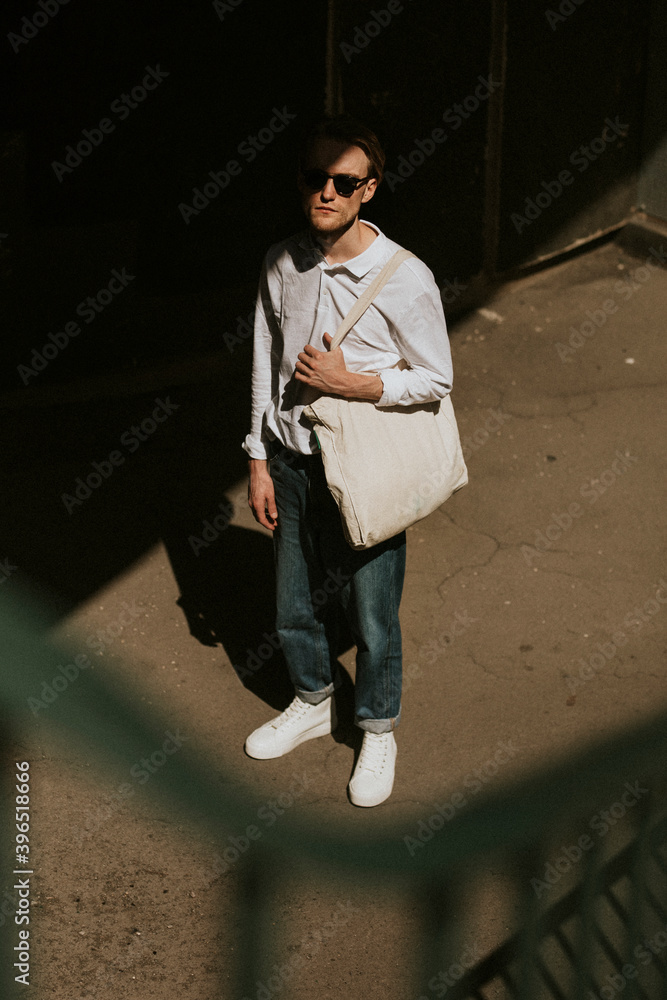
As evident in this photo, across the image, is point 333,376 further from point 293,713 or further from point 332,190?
point 293,713

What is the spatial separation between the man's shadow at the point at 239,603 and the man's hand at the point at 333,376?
4.14 ft

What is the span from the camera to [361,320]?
2.91 m

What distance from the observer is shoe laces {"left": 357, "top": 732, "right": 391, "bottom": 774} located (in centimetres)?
354

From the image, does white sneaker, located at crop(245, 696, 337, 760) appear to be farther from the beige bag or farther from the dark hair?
the dark hair

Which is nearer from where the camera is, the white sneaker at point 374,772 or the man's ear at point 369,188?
the man's ear at point 369,188

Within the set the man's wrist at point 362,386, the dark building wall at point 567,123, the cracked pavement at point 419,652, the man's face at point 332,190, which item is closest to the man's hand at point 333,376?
the man's wrist at point 362,386

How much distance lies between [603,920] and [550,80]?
16.9 feet

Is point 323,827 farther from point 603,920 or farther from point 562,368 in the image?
point 562,368

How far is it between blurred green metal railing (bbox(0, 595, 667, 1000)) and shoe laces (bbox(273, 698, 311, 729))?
0.93 ft

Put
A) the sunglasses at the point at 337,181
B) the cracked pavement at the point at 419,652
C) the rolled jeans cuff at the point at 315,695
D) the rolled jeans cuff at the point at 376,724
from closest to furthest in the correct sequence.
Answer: the sunglasses at the point at 337,181 < the cracked pavement at the point at 419,652 < the rolled jeans cuff at the point at 376,724 < the rolled jeans cuff at the point at 315,695

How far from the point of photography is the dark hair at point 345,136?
2814mm

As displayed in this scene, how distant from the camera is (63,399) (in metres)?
5.73

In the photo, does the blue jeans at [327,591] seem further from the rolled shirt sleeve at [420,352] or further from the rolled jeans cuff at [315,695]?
the rolled shirt sleeve at [420,352]

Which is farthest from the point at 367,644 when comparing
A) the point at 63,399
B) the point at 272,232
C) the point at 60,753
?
the point at 272,232
